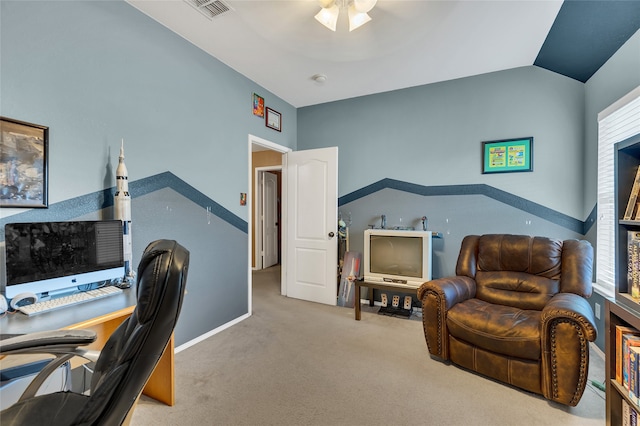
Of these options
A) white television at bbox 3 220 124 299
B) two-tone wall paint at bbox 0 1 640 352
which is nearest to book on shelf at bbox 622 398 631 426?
two-tone wall paint at bbox 0 1 640 352

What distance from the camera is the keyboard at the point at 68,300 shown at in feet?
4.69

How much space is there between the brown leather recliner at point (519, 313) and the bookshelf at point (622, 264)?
0.63 feet

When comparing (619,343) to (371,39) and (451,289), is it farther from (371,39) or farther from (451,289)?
(371,39)

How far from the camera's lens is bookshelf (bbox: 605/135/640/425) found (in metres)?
1.45

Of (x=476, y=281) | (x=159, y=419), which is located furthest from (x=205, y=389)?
(x=476, y=281)

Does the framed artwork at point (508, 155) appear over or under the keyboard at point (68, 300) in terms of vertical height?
over

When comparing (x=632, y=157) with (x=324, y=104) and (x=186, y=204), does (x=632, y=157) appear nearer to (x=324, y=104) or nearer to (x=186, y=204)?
(x=186, y=204)

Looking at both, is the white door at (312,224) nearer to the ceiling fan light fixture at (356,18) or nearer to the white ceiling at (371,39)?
the white ceiling at (371,39)

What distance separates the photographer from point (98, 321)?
1.41 m

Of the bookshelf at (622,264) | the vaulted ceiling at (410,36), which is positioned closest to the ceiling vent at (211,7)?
the vaulted ceiling at (410,36)

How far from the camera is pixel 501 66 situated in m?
3.06

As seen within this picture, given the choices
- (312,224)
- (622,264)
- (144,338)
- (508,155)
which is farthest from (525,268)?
(144,338)

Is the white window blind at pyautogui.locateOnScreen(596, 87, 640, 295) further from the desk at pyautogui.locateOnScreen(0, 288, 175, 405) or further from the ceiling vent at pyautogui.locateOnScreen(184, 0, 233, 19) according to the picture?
the desk at pyautogui.locateOnScreen(0, 288, 175, 405)

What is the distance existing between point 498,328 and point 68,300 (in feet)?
8.64
